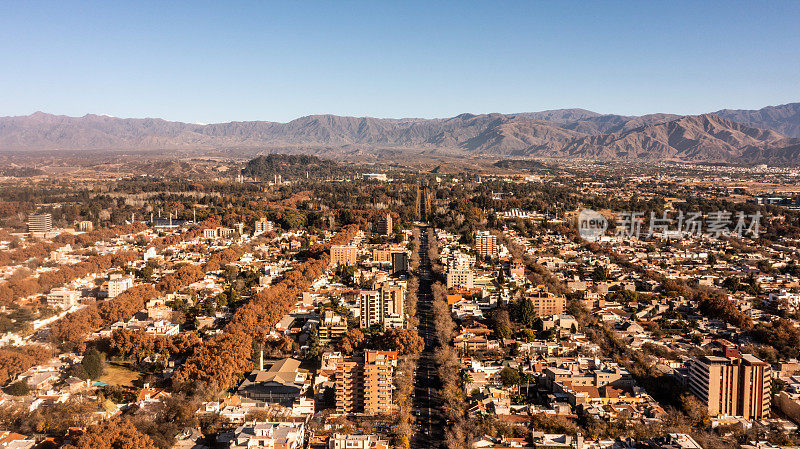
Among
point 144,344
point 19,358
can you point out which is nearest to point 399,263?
point 144,344

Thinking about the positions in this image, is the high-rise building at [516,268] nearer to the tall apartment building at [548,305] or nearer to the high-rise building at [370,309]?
the tall apartment building at [548,305]

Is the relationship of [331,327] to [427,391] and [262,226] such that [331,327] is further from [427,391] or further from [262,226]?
[262,226]

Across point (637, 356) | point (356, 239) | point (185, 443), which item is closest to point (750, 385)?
point (637, 356)

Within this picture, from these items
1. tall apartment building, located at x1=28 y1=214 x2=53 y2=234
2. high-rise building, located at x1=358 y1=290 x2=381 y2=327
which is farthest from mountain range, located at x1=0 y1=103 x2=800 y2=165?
high-rise building, located at x1=358 y1=290 x2=381 y2=327

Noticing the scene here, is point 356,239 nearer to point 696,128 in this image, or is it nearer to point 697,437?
point 697,437

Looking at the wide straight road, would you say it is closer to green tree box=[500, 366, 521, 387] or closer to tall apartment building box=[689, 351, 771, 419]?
green tree box=[500, 366, 521, 387]
